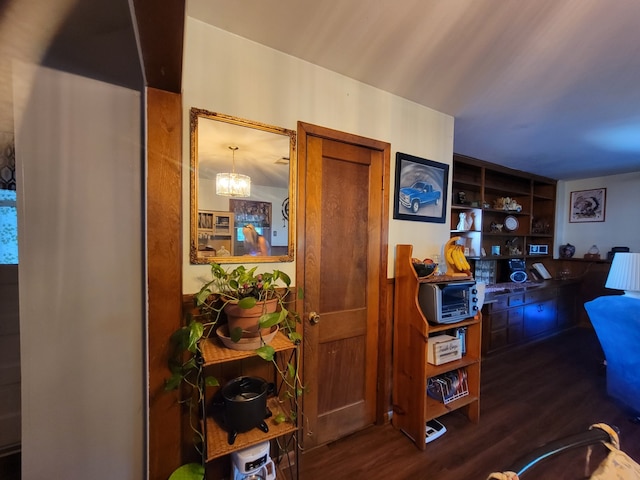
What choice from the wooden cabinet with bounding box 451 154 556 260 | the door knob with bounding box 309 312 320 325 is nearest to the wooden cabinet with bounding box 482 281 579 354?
the wooden cabinet with bounding box 451 154 556 260

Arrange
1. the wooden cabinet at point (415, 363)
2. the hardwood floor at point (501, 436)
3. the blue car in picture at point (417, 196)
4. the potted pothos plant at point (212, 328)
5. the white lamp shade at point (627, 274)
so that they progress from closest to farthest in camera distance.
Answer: the potted pothos plant at point (212, 328) → the hardwood floor at point (501, 436) → the wooden cabinet at point (415, 363) → the blue car in picture at point (417, 196) → the white lamp shade at point (627, 274)

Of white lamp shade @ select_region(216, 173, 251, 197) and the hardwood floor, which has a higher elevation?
white lamp shade @ select_region(216, 173, 251, 197)

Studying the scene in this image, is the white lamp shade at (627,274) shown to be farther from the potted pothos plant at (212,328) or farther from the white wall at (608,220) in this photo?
the potted pothos plant at (212,328)

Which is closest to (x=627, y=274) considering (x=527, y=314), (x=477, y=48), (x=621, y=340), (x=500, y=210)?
(x=621, y=340)

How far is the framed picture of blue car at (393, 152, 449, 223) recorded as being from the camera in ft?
6.24

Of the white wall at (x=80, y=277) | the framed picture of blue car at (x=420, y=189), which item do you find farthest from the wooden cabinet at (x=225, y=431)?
the framed picture of blue car at (x=420, y=189)

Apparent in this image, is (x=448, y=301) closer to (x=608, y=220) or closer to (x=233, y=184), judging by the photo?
(x=233, y=184)

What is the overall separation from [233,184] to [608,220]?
5.37 metres

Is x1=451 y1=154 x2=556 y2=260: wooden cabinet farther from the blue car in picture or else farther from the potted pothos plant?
the potted pothos plant

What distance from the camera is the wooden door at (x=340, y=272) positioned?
1.58 m

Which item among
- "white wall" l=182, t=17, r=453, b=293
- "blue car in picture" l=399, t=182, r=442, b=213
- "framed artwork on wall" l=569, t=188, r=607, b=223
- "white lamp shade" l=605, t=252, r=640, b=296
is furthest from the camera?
"framed artwork on wall" l=569, t=188, r=607, b=223

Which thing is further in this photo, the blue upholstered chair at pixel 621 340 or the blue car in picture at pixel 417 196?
the blue car in picture at pixel 417 196

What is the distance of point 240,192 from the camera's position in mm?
1365

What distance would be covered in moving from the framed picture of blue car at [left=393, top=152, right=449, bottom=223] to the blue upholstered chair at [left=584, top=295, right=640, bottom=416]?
4.21 ft
